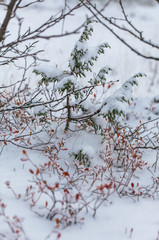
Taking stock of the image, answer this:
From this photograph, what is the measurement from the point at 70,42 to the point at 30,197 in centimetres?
1065

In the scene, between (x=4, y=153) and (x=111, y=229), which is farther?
(x=4, y=153)

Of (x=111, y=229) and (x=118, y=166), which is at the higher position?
(x=118, y=166)

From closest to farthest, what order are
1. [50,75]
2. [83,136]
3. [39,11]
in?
[50,75] < [83,136] < [39,11]

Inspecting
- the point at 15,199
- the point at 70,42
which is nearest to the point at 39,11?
the point at 70,42

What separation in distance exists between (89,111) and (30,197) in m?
1.38

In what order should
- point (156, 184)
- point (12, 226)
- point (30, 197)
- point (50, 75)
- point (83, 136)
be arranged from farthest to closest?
1. point (83, 136)
2. point (50, 75)
3. point (156, 184)
4. point (30, 197)
5. point (12, 226)

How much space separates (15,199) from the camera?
101 inches

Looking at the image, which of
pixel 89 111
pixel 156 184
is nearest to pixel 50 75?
pixel 89 111

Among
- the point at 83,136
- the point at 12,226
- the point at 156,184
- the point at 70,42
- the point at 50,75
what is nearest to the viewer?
the point at 12,226

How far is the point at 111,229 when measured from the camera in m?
2.32

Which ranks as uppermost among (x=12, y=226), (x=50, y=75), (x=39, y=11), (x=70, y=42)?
(x=39, y=11)

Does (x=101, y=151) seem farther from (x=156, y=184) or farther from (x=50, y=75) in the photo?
(x=50, y=75)

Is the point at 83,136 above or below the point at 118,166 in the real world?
above

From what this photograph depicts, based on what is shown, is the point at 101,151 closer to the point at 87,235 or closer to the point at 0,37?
the point at 87,235
